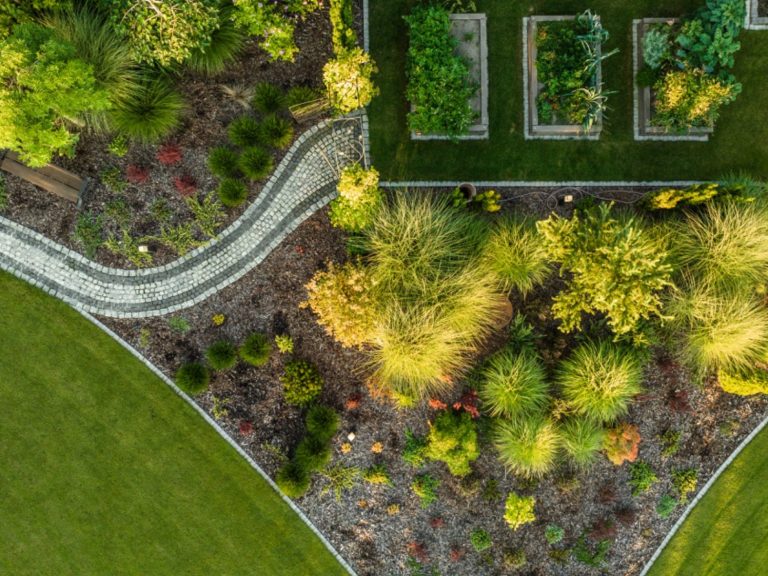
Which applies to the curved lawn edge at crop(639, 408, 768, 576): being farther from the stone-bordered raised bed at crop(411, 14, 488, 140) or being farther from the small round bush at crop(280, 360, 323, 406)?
the stone-bordered raised bed at crop(411, 14, 488, 140)

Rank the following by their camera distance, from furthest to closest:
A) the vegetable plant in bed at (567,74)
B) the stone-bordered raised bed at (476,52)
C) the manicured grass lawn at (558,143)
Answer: the manicured grass lawn at (558,143) < the stone-bordered raised bed at (476,52) < the vegetable plant in bed at (567,74)

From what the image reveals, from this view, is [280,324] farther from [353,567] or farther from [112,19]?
[112,19]

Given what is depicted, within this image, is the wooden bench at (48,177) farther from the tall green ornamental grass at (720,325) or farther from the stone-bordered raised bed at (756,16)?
the stone-bordered raised bed at (756,16)

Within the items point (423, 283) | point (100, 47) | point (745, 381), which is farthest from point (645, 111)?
point (100, 47)

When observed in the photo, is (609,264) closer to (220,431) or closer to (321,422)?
(321,422)

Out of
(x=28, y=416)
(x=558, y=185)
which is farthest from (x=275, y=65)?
(x=28, y=416)

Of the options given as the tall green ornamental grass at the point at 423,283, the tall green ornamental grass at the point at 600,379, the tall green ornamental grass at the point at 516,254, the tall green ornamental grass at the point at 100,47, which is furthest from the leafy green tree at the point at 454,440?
the tall green ornamental grass at the point at 100,47
